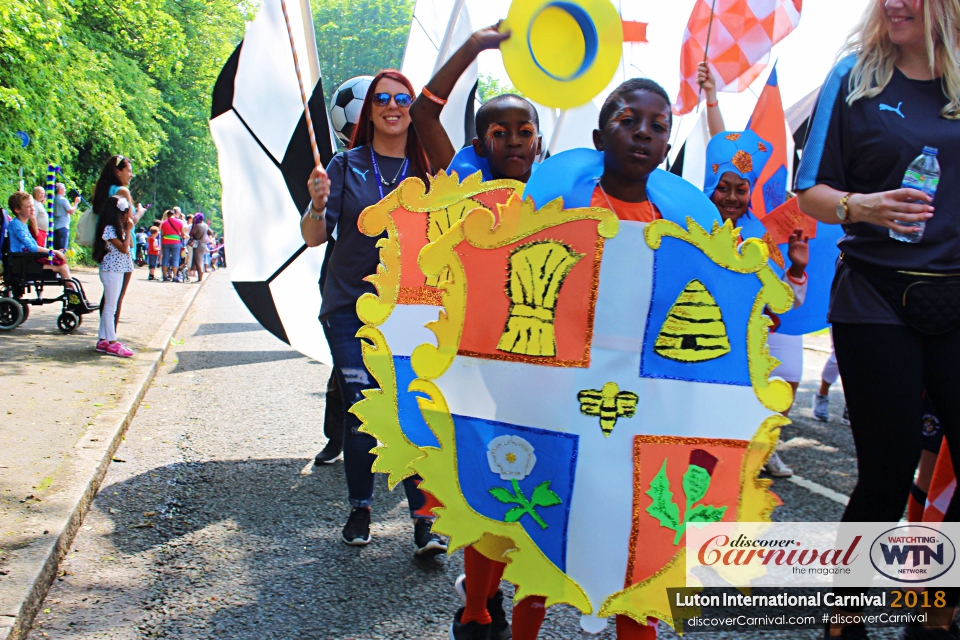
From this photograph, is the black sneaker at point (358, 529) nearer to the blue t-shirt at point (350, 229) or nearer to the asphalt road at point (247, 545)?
the asphalt road at point (247, 545)

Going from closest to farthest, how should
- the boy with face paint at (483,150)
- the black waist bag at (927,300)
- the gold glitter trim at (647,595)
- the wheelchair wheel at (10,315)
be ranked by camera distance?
1. the gold glitter trim at (647,595)
2. the black waist bag at (927,300)
3. the boy with face paint at (483,150)
4. the wheelchair wheel at (10,315)

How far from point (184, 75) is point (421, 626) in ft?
95.7

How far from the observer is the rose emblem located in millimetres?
1934

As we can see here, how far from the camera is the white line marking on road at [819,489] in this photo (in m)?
4.34

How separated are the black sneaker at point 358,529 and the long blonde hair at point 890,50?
97.7 inches

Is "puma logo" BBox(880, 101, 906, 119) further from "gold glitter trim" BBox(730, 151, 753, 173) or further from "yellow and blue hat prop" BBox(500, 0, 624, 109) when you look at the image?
"gold glitter trim" BBox(730, 151, 753, 173)

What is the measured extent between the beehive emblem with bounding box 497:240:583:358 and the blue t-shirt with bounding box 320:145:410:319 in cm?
147

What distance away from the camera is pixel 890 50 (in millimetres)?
2449

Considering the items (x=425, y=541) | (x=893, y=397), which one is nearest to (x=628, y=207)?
(x=893, y=397)

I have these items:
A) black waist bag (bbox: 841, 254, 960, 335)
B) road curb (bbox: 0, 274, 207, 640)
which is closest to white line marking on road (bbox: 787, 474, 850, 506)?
black waist bag (bbox: 841, 254, 960, 335)

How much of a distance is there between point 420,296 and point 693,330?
878 millimetres

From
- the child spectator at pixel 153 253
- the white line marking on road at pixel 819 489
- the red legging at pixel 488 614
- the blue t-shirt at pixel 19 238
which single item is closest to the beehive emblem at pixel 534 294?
the red legging at pixel 488 614

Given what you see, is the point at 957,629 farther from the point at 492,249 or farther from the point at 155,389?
the point at 155,389

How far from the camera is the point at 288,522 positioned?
3.67 meters
